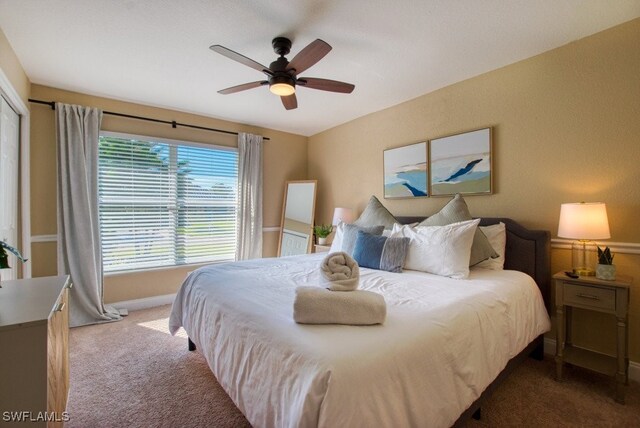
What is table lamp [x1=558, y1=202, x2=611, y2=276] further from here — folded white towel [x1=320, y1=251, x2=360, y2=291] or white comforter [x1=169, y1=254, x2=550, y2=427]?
folded white towel [x1=320, y1=251, x2=360, y2=291]

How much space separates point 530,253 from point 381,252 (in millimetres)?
1196

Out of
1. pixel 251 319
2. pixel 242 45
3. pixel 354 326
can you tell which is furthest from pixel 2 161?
pixel 354 326

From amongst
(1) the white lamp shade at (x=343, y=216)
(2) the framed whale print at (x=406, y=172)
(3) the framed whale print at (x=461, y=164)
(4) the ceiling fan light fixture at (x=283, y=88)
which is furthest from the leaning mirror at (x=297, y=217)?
(4) the ceiling fan light fixture at (x=283, y=88)

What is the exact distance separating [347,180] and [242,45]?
237cm

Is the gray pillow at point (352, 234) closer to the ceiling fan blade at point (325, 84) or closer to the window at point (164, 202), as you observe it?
the ceiling fan blade at point (325, 84)

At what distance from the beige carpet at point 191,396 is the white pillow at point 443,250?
32.7 inches

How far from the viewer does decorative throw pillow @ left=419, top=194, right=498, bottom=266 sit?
7.66 feet

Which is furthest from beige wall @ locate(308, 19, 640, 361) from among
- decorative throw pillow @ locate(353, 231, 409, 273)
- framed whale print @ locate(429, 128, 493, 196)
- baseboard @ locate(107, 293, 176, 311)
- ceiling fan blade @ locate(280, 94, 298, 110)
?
baseboard @ locate(107, 293, 176, 311)

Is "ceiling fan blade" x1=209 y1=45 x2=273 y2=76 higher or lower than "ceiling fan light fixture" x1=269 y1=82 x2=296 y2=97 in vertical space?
higher

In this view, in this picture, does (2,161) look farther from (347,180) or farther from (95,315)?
(347,180)

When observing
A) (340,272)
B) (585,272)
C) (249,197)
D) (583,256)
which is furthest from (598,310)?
(249,197)

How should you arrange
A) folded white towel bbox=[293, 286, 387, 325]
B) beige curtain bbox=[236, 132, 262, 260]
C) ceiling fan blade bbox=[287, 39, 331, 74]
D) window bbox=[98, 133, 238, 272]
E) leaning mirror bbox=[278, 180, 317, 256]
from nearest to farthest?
folded white towel bbox=[293, 286, 387, 325] → ceiling fan blade bbox=[287, 39, 331, 74] → window bbox=[98, 133, 238, 272] → beige curtain bbox=[236, 132, 262, 260] → leaning mirror bbox=[278, 180, 317, 256]

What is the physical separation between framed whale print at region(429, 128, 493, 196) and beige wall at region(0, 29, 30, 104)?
368 centimetres

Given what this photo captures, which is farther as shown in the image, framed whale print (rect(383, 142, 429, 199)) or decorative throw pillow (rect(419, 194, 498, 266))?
framed whale print (rect(383, 142, 429, 199))
